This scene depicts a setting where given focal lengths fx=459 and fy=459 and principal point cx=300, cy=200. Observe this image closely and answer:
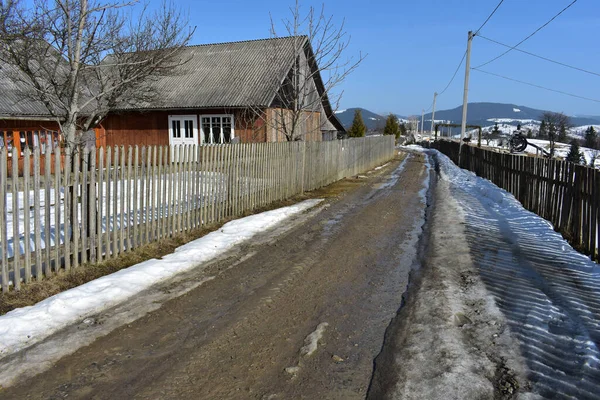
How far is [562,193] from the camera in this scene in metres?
8.30

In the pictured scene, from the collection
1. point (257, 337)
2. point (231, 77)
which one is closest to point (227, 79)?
point (231, 77)

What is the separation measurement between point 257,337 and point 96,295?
1.98m

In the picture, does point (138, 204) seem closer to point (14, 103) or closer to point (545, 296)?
point (545, 296)

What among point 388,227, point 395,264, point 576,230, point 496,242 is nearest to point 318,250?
point 395,264

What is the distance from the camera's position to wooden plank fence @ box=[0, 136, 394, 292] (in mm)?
5090

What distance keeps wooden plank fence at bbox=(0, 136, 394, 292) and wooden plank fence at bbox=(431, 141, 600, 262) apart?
5.97 metres

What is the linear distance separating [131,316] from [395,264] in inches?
141

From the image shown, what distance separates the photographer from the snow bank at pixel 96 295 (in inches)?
159

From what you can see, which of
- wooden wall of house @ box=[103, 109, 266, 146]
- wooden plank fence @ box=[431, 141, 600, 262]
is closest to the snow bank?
wooden plank fence @ box=[431, 141, 600, 262]

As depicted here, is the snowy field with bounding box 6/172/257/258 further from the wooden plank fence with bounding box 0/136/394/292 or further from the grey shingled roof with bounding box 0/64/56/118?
the grey shingled roof with bounding box 0/64/56/118

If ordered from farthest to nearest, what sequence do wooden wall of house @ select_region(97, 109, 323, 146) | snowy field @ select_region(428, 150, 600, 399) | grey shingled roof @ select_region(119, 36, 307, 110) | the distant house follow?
1. wooden wall of house @ select_region(97, 109, 323, 146)
2. grey shingled roof @ select_region(119, 36, 307, 110)
3. the distant house
4. snowy field @ select_region(428, 150, 600, 399)

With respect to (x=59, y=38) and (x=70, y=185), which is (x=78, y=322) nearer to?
(x=70, y=185)

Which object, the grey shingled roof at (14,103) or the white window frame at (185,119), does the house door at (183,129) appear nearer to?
the white window frame at (185,119)

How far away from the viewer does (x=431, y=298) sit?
16.4ft
